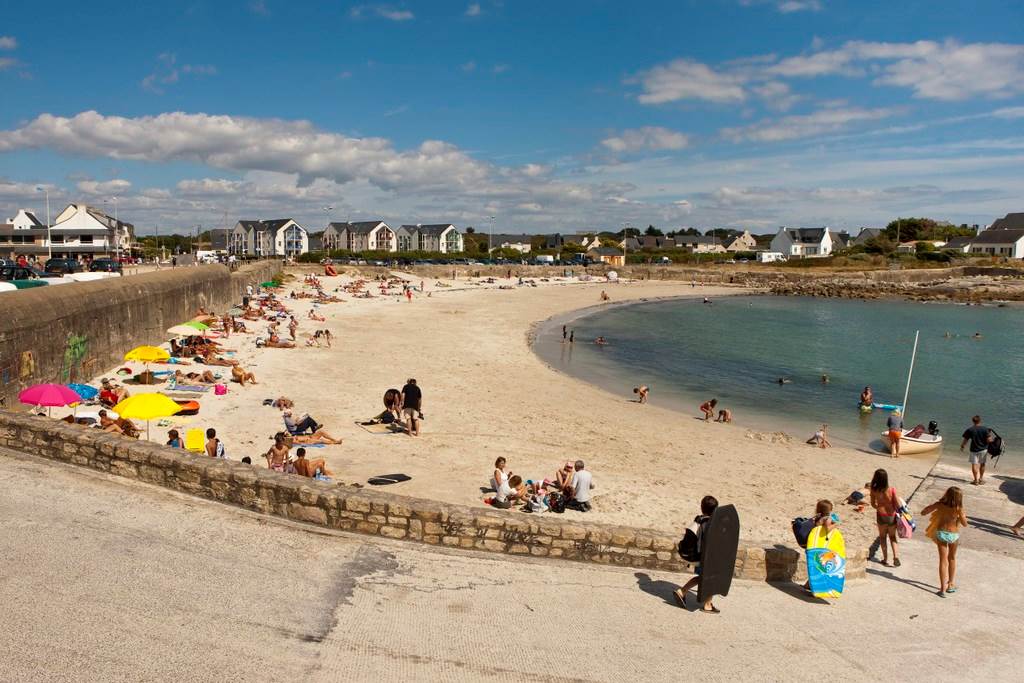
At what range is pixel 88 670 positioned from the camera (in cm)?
487

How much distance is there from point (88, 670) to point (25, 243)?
7155 centimetres

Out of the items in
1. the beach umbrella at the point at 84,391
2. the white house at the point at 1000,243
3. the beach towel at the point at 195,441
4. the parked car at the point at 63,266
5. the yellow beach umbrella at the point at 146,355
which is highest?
the white house at the point at 1000,243

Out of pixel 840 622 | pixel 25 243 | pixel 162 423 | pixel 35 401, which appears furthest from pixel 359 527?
pixel 25 243

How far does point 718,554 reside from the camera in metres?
6.47

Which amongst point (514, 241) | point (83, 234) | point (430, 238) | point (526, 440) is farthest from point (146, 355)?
point (514, 241)

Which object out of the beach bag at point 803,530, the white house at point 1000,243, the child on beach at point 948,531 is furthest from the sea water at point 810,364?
the white house at point 1000,243

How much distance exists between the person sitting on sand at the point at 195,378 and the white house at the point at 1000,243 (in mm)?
127770

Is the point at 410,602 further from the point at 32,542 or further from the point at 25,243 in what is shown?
the point at 25,243

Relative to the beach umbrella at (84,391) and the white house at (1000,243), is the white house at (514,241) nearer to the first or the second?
the white house at (1000,243)

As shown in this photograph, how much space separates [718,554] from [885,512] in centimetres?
320

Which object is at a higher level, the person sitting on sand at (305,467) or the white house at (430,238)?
the white house at (430,238)

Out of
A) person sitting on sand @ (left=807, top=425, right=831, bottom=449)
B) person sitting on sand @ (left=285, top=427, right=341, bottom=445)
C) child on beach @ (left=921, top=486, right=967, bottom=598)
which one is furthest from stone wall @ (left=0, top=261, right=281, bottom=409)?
person sitting on sand @ (left=807, top=425, right=831, bottom=449)

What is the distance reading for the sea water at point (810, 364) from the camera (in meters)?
22.2

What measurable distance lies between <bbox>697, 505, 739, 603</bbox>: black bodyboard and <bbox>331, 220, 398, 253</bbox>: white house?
111766 millimetres
